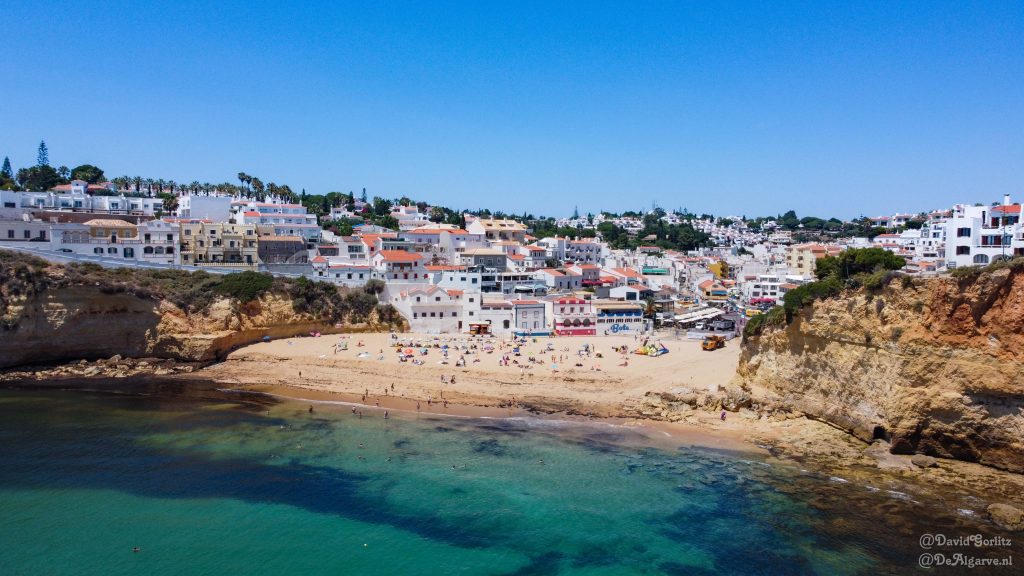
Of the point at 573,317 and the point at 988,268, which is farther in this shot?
the point at 573,317

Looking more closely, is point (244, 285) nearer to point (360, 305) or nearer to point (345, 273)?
point (360, 305)

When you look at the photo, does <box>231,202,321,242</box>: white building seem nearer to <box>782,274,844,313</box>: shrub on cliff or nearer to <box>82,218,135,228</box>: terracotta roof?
<box>82,218,135,228</box>: terracotta roof

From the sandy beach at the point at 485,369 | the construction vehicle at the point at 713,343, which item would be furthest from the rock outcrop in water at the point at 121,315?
the construction vehicle at the point at 713,343

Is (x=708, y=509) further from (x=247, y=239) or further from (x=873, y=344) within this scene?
(x=247, y=239)

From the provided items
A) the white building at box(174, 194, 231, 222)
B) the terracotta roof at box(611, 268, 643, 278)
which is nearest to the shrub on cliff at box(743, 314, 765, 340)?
the terracotta roof at box(611, 268, 643, 278)

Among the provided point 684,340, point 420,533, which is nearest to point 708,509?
point 420,533

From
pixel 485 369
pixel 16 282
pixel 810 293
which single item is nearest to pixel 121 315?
Answer: pixel 16 282
